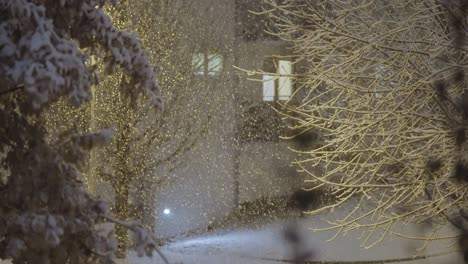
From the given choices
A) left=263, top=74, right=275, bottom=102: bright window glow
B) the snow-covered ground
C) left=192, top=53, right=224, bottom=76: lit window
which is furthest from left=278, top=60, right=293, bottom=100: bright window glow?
the snow-covered ground

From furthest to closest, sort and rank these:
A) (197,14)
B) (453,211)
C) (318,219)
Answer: (318,219) → (197,14) → (453,211)

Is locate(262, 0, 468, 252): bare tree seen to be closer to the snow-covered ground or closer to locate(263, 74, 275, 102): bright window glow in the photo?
the snow-covered ground

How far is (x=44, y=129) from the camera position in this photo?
639 cm

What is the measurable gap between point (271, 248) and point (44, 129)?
12.7 meters

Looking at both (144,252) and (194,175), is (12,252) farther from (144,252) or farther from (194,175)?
(194,175)

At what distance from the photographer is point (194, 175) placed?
20141 mm

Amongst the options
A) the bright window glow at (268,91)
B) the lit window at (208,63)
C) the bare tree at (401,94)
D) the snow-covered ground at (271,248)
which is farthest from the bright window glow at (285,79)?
the bare tree at (401,94)

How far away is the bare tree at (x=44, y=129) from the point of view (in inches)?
216

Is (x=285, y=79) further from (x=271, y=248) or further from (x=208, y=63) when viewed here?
(x=271, y=248)

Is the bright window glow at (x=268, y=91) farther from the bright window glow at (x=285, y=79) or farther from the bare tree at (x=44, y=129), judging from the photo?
the bare tree at (x=44, y=129)

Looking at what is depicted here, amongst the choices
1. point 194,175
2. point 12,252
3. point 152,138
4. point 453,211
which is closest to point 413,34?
point 453,211

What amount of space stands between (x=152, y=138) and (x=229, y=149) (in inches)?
177

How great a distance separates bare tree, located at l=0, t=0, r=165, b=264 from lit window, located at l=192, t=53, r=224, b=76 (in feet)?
39.2

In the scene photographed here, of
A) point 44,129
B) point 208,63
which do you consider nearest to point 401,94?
point 44,129
